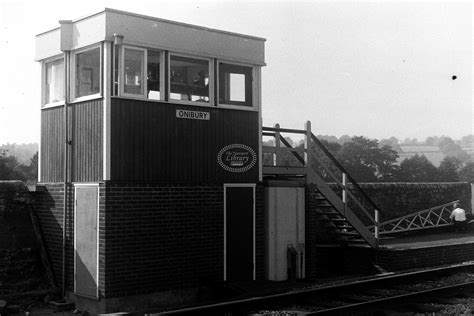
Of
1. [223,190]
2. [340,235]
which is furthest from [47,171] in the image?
[340,235]

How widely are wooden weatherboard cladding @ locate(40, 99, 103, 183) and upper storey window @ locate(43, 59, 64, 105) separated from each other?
9.5 inches

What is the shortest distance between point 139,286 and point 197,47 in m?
4.55

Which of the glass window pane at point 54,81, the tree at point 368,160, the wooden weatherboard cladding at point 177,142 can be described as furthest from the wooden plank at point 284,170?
the tree at point 368,160

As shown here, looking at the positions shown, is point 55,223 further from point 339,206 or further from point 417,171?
point 417,171

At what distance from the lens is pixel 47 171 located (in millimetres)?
12656

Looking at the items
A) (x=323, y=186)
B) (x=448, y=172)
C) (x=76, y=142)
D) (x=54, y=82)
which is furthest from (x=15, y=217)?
(x=448, y=172)

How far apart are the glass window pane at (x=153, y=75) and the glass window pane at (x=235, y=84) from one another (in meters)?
1.48

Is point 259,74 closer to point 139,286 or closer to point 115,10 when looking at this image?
point 115,10

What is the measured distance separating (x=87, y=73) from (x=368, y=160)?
46.0 meters

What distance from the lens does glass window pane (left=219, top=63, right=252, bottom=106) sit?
42.3 ft

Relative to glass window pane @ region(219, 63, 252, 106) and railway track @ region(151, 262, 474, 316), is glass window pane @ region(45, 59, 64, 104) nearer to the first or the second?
glass window pane @ region(219, 63, 252, 106)

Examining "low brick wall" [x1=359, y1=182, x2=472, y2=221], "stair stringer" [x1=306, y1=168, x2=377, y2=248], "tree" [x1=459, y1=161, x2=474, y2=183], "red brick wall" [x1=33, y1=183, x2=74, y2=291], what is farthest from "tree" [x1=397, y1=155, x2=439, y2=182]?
"red brick wall" [x1=33, y1=183, x2=74, y2=291]

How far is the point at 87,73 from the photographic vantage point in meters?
12.0

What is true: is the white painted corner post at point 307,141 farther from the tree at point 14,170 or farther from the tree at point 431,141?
the tree at point 431,141
